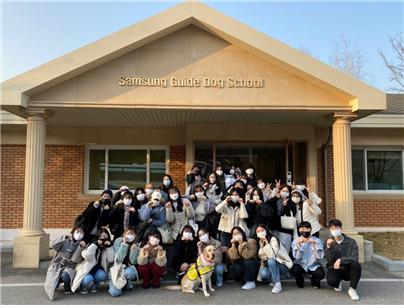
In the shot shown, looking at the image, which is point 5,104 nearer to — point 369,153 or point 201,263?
point 201,263

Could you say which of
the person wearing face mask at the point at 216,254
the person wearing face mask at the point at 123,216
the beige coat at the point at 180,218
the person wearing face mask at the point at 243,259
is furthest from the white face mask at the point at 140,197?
the person wearing face mask at the point at 243,259

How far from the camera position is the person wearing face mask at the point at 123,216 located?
23.6 ft

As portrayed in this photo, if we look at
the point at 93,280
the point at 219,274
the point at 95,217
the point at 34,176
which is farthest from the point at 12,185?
the point at 219,274

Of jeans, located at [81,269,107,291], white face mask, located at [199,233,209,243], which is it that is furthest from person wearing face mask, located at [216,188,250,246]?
jeans, located at [81,269,107,291]

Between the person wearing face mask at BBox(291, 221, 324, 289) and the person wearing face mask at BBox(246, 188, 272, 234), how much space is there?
701 mm

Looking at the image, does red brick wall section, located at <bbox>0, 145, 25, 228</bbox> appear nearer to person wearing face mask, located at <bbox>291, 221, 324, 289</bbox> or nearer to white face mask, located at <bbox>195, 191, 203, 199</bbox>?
white face mask, located at <bbox>195, 191, 203, 199</bbox>

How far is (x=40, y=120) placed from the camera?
8.60m

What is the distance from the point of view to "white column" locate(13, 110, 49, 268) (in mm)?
8133

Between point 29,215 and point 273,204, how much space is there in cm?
531

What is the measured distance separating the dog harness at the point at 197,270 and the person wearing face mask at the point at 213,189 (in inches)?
68.5

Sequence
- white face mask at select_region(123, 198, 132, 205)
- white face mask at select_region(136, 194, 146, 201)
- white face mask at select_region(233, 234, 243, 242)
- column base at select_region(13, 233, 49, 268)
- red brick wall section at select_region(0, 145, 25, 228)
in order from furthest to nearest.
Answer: red brick wall section at select_region(0, 145, 25, 228)
column base at select_region(13, 233, 49, 268)
white face mask at select_region(136, 194, 146, 201)
white face mask at select_region(123, 198, 132, 205)
white face mask at select_region(233, 234, 243, 242)

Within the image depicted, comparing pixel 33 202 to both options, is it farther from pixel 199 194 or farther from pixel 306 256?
pixel 306 256

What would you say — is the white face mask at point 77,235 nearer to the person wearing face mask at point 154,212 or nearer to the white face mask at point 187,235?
the person wearing face mask at point 154,212

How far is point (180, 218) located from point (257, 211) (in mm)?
1493
